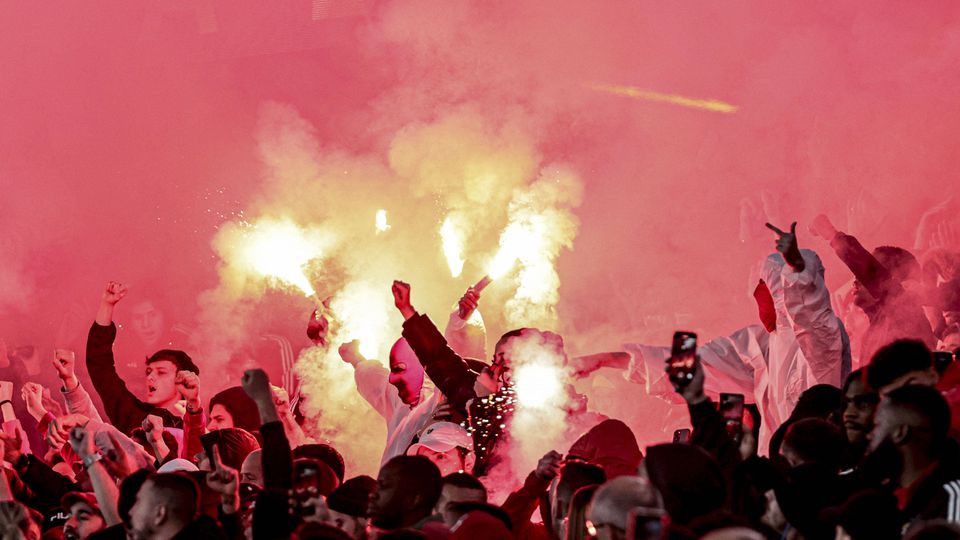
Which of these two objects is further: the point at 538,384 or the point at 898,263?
the point at 898,263

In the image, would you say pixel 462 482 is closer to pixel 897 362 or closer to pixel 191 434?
pixel 897 362

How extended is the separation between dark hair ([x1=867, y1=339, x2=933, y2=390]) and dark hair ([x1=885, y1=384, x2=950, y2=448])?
36 cm

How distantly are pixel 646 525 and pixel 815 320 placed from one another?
10.4 feet

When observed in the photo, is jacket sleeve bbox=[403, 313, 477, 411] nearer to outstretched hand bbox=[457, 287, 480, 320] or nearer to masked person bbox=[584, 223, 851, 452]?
outstretched hand bbox=[457, 287, 480, 320]

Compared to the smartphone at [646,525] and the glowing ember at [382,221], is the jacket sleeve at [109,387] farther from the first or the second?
the smartphone at [646,525]

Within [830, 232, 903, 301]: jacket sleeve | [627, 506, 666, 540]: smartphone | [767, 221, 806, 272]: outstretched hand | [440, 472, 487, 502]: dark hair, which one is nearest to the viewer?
[627, 506, 666, 540]: smartphone

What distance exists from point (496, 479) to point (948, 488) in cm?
307

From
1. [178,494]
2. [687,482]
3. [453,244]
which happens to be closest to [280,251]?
[453,244]

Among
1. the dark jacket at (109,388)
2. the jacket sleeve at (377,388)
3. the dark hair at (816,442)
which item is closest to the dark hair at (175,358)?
the dark jacket at (109,388)

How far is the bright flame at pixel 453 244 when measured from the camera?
11211mm

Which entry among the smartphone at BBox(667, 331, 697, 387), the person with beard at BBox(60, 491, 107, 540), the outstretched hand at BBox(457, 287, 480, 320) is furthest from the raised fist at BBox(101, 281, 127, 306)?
the smartphone at BBox(667, 331, 697, 387)

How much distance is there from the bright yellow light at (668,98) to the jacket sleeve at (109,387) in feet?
16.1

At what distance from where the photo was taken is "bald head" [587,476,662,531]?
3.09m

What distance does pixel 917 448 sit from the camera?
3.38 meters
